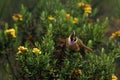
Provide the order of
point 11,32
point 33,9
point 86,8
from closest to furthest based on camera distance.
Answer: point 11,32 → point 86,8 → point 33,9

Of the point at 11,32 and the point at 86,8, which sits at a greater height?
the point at 86,8

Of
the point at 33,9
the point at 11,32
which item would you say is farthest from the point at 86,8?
the point at 11,32

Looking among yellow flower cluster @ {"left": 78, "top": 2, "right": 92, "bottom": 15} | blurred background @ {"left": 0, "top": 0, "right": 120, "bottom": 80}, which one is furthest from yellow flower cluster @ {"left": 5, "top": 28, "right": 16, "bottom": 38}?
yellow flower cluster @ {"left": 78, "top": 2, "right": 92, "bottom": 15}

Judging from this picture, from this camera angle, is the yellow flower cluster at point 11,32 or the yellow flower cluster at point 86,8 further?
the yellow flower cluster at point 86,8

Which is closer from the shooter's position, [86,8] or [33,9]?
[86,8]

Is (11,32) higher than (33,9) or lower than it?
lower

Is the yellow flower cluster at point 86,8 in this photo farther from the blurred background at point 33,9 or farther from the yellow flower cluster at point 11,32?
the yellow flower cluster at point 11,32

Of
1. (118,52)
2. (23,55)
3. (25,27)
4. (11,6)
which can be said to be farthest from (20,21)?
(118,52)

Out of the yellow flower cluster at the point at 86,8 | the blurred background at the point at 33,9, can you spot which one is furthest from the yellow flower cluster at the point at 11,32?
the yellow flower cluster at the point at 86,8

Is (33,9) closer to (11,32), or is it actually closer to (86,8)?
(86,8)

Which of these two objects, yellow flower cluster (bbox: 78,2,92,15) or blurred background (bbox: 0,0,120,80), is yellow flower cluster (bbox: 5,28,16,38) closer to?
blurred background (bbox: 0,0,120,80)

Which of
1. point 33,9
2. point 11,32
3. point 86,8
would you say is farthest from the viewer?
point 33,9
